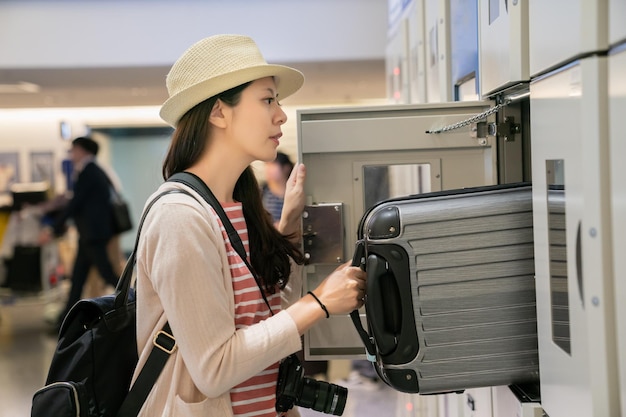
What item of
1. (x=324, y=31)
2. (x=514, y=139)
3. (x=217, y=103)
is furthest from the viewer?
(x=324, y=31)

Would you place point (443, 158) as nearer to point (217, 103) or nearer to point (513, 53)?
point (513, 53)

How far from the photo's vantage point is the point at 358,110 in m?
1.96

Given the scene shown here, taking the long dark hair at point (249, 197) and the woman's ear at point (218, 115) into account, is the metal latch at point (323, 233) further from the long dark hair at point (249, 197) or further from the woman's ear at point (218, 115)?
the woman's ear at point (218, 115)

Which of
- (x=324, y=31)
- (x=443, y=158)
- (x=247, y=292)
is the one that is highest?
(x=324, y=31)

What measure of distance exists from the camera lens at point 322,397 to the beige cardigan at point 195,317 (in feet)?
0.72

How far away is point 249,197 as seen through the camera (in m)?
1.96

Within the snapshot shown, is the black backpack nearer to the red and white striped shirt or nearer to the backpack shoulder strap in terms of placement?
the backpack shoulder strap

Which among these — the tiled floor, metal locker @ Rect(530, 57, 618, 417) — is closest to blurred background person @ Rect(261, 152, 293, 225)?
the tiled floor

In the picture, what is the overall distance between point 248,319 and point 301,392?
0.25m

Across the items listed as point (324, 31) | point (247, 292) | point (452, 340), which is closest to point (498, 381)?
point (452, 340)

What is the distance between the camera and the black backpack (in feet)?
5.22

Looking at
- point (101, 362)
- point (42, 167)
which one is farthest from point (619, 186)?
point (42, 167)

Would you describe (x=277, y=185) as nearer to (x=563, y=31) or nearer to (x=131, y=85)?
(x=131, y=85)

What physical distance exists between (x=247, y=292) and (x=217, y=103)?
48 centimetres
